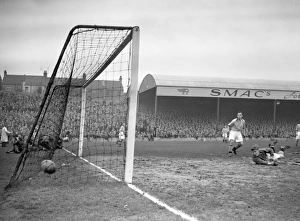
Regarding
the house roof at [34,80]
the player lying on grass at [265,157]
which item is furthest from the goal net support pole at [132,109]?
the house roof at [34,80]

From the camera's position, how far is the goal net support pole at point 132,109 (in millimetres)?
6184

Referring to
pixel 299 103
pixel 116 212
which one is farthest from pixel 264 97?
pixel 116 212

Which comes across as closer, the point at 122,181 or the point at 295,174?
the point at 122,181

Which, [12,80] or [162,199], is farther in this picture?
[12,80]

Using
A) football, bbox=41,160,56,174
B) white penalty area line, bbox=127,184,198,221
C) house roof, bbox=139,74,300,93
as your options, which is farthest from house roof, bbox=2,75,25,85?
white penalty area line, bbox=127,184,198,221

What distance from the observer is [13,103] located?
38.8m

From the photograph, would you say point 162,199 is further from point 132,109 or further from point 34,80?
point 34,80

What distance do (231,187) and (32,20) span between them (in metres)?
7.96

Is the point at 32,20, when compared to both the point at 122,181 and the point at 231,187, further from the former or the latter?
the point at 231,187

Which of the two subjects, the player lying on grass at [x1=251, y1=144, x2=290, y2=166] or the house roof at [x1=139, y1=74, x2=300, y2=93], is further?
the house roof at [x1=139, y1=74, x2=300, y2=93]

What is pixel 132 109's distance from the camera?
6.26 m

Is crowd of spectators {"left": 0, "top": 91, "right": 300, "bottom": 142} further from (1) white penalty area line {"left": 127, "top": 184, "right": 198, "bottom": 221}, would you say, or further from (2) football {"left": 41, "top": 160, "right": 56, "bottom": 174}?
(1) white penalty area line {"left": 127, "top": 184, "right": 198, "bottom": 221}

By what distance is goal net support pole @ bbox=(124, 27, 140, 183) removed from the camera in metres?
6.18

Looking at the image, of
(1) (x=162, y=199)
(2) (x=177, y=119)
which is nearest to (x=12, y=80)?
(2) (x=177, y=119)
